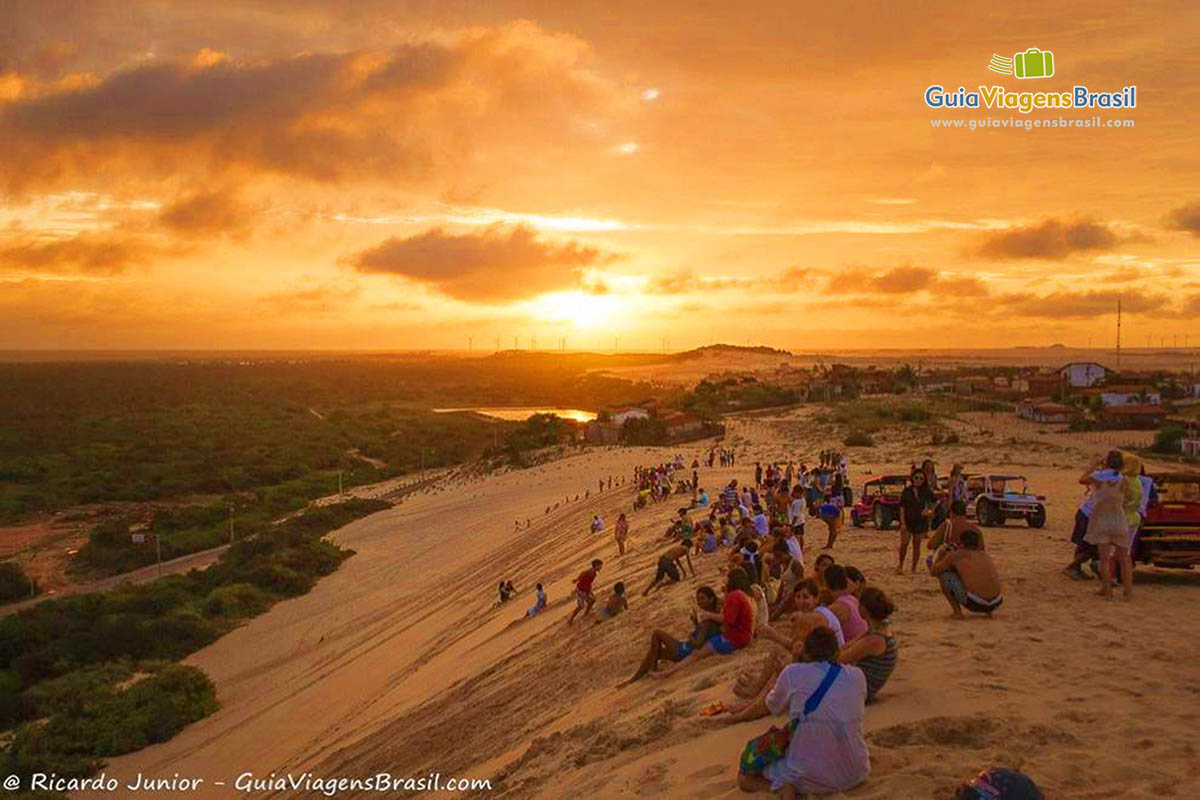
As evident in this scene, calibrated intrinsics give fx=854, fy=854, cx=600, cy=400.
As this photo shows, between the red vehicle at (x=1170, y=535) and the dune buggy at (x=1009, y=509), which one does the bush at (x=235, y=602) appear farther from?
the red vehicle at (x=1170, y=535)

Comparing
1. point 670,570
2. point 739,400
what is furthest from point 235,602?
point 739,400

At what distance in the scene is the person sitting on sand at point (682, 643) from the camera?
8508 mm

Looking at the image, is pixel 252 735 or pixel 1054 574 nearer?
pixel 1054 574

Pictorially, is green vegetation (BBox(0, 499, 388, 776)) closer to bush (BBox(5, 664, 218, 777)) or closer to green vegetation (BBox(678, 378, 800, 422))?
bush (BBox(5, 664, 218, 777))

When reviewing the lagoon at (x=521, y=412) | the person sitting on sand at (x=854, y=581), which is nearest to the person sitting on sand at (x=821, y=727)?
the person sitting on sand at (x=854, y=581)

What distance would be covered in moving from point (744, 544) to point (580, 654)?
270 centimetres

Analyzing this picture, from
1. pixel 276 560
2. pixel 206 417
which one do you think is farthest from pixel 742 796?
pixel 206 417

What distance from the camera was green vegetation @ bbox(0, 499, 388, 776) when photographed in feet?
48.6

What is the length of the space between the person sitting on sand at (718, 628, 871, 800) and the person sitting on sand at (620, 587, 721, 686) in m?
3.45

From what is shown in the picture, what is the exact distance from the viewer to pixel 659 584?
43.0ft

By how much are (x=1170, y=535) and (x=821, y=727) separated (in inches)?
284

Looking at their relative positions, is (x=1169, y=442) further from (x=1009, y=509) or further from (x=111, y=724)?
(x=111, y=724)

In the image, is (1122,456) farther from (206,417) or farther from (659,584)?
(206,417)

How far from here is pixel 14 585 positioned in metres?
29.2
